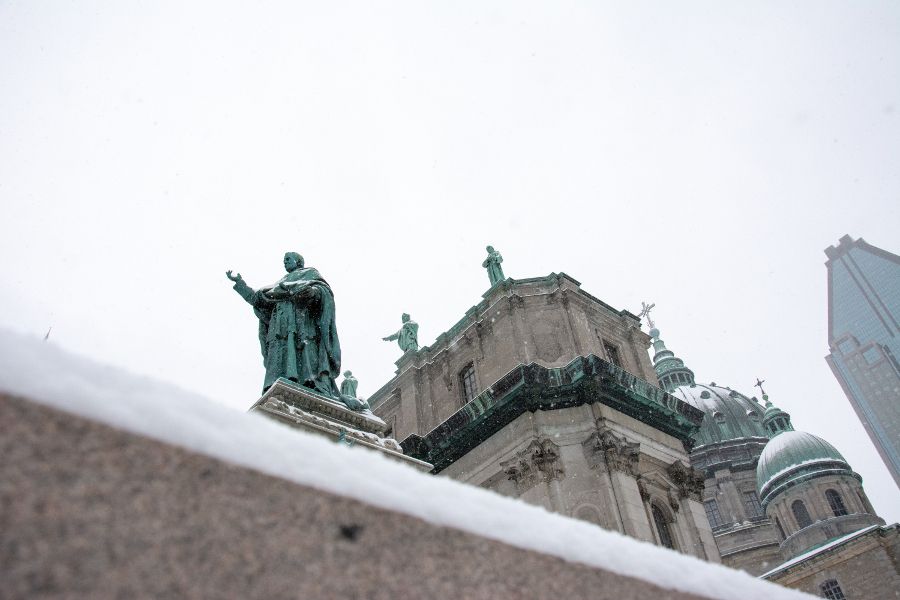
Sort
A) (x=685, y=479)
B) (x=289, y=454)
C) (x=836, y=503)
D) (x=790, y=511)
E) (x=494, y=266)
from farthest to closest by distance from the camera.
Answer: (x=790, y=511), (x=836, y=503), (x=494, y=266), (x=685, y=479), (x=289, y=454)

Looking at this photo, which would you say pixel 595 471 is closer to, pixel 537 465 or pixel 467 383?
pixel 537 465

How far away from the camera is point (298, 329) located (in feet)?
28.8

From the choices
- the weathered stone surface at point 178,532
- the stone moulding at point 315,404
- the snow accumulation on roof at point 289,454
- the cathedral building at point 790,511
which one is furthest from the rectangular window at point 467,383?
the weathered stone surface at point 178,532

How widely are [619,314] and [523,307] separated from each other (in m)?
4.64

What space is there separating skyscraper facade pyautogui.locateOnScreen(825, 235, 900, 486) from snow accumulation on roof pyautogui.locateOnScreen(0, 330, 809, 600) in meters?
177

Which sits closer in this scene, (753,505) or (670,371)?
(753,505)

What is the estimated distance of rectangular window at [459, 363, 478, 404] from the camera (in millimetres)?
23505

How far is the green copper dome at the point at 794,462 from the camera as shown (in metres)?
47.0

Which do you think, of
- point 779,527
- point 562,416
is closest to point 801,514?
point 779,527

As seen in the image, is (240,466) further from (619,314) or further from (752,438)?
(752,438)

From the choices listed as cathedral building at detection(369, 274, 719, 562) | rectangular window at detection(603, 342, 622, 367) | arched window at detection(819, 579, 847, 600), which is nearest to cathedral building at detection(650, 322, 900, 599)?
arched window at detection(819, 579, 847, 600)

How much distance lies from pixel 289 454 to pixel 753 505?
60.4 m

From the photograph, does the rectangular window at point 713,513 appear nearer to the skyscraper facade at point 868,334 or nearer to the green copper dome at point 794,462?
the green copper dome at point 794,462

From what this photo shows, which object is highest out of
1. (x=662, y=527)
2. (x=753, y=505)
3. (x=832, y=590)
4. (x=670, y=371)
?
(x=670, y=371)
